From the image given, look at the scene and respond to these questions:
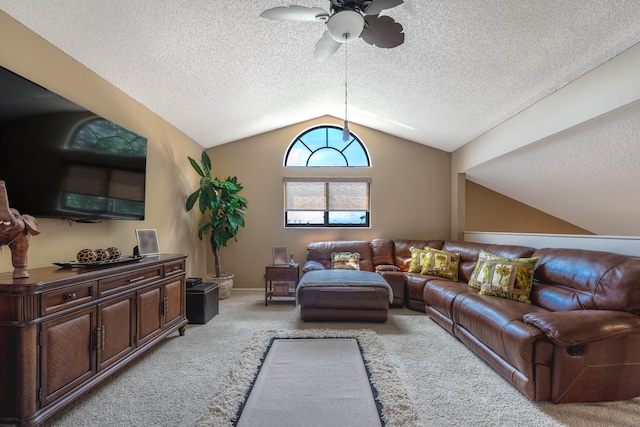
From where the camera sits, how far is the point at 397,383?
2178mm

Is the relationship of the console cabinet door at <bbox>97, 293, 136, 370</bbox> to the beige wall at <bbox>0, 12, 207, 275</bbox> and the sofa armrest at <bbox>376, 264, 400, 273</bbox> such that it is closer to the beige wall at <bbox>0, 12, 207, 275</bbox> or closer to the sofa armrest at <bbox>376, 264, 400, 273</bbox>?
the beige wall at <bbox>0, 12, 207, 275</bbox>

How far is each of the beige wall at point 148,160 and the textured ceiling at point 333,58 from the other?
13 cm

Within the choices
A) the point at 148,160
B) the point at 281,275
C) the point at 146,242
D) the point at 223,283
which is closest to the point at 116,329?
the point at 146,242

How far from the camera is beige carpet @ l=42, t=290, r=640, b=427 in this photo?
181 cm

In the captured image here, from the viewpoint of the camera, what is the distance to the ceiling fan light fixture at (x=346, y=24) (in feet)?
5.99

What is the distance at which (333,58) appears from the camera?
3.30 metres

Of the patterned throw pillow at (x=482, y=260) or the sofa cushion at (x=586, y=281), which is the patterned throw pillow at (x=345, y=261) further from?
the sofa cushion at (x=586, y=281)

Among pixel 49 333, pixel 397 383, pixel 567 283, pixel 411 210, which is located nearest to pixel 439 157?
pixel 411 210

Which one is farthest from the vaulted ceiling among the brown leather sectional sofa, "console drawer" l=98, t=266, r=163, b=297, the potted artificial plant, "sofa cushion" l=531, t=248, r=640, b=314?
"console drawer" l=98, t=266, r=163, b=297

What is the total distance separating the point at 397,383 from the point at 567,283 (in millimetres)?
1773

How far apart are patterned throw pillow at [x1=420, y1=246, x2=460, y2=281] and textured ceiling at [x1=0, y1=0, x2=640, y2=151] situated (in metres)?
1.87

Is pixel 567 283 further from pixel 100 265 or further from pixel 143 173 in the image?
pixel 143 173

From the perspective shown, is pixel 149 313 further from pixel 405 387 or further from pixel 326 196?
pixel 326 196

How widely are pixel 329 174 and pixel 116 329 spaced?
3.99 m
